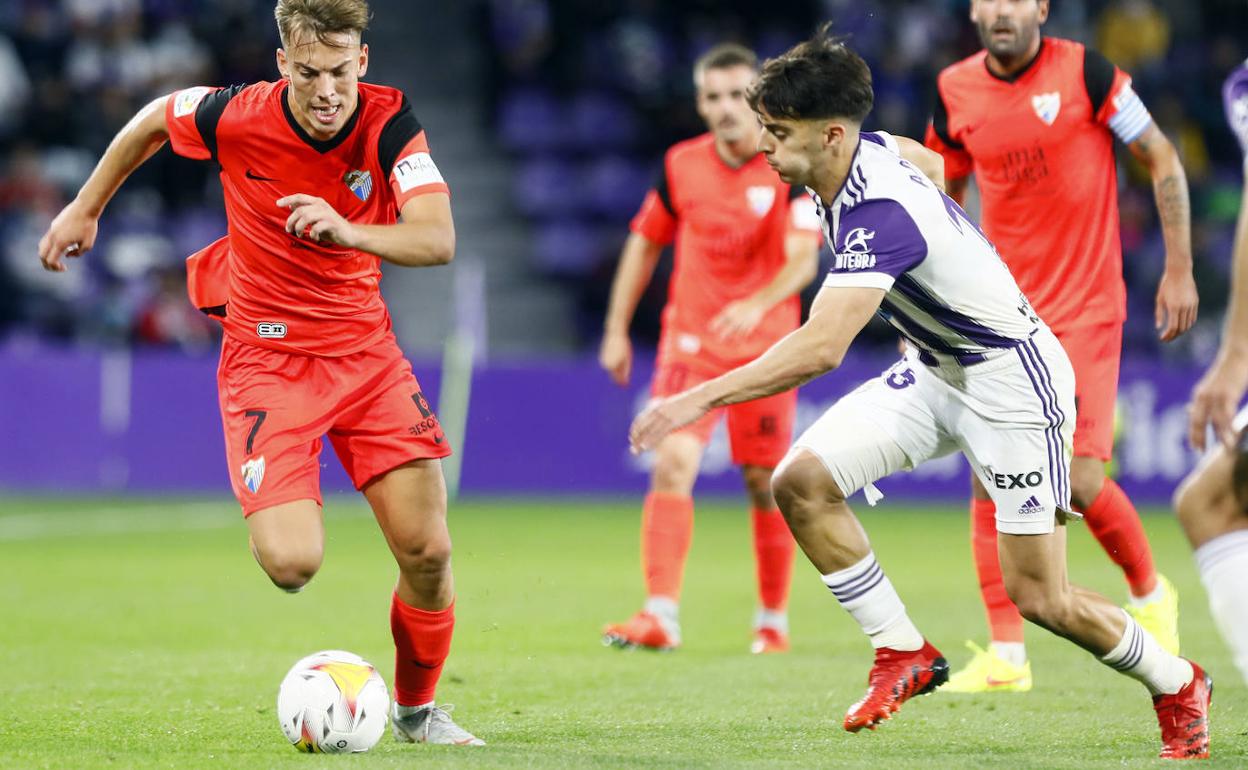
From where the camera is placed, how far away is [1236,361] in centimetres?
432

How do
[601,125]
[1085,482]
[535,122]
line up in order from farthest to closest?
[535,122] → [601,125] → [1085,482]

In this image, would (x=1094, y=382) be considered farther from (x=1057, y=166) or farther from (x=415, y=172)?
(x=415, y=172)

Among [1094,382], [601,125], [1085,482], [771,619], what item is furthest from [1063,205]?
[601,125]

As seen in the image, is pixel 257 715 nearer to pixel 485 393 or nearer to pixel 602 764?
pixel 602 764

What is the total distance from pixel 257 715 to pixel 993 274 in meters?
2.99

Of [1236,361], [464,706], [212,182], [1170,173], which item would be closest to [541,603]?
[464,706]

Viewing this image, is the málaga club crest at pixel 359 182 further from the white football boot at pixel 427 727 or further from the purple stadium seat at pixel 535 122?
the purple stadium seat at pixel 535 122

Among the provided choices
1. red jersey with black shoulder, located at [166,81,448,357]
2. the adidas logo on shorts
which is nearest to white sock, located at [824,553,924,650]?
the adidas logo on shorts

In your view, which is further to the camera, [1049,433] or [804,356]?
[1049,433]

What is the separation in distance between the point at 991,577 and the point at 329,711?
3074 millimetres

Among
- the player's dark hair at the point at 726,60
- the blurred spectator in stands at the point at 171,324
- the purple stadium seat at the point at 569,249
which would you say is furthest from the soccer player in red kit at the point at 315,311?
the purple stadium seat at the point at 569,249

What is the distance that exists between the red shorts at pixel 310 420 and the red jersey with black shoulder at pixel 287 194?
0.07m

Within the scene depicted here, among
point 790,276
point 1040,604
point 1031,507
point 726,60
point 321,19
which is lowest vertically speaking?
point 1040,604

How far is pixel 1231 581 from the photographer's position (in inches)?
186
